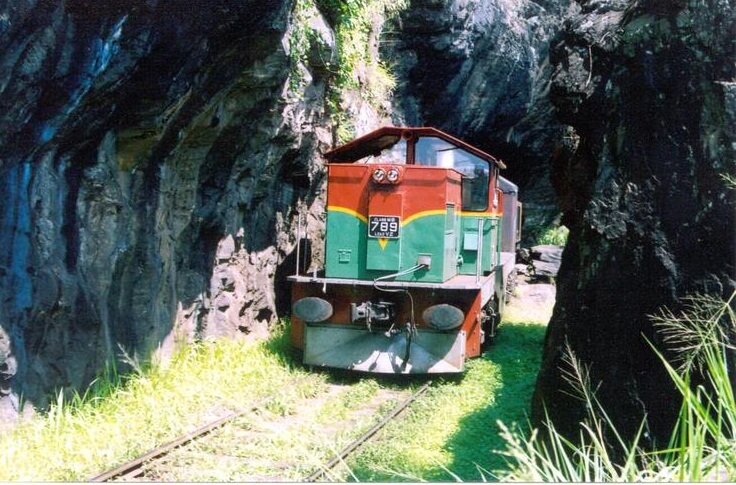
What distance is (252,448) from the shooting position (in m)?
5.76

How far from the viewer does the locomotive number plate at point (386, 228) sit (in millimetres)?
8695

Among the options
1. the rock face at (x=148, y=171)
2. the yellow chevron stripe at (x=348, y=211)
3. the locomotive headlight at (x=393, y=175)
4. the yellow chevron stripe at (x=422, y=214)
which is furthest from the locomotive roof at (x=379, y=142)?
the yellow chevron stripe at (x=422, y=214)

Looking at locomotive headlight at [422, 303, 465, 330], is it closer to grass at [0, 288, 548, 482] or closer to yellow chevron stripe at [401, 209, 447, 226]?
grass at [0, 288, 548, 482]

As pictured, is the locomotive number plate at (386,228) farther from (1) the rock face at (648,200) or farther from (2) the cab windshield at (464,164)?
(1) the rock face at (648,200)

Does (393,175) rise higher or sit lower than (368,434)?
higher

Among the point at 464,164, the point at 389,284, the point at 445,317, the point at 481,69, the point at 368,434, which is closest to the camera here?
the point at 368,434

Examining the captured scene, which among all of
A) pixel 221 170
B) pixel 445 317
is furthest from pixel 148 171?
pixel 445 317

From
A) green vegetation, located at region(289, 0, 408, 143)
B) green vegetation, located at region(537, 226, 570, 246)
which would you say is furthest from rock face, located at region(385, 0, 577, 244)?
green vegetation, located at region(537, 226, 570, 246)

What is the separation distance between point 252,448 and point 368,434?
1.11 m

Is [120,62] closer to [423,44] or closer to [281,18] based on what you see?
[281,18]

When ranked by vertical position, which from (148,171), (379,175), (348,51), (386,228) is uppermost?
(348,51)

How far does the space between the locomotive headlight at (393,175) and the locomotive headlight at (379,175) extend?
0.18 ft

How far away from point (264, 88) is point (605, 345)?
193 inches

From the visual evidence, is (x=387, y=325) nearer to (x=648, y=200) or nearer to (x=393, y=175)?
(x=393, y=175)
